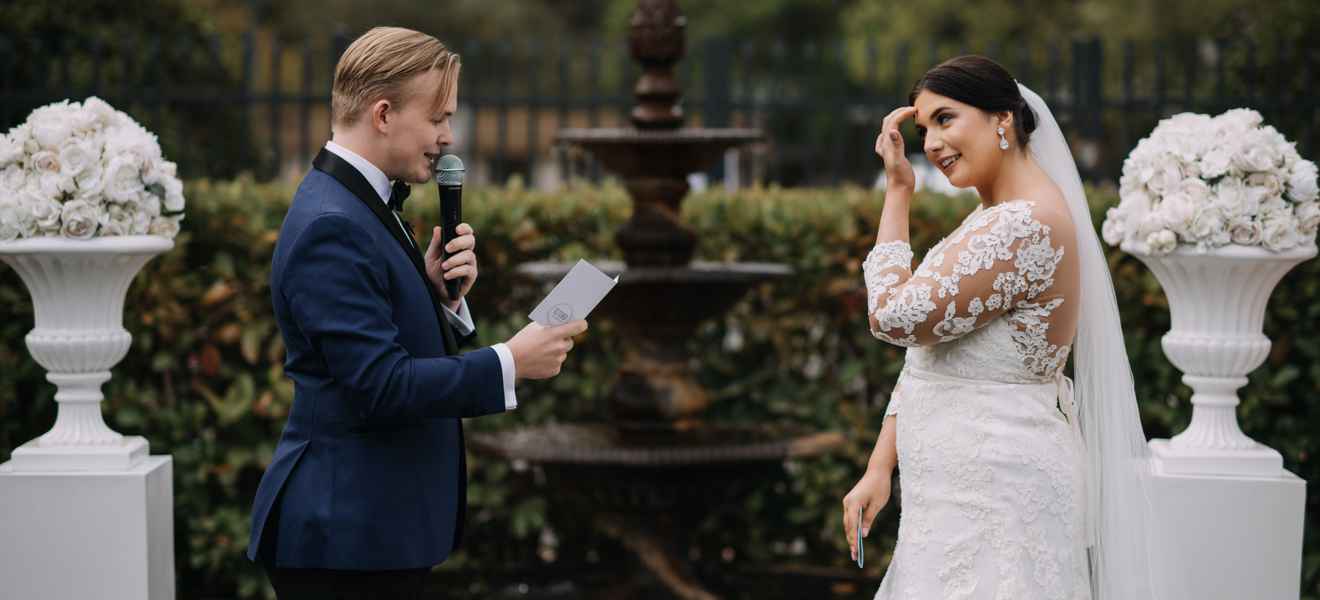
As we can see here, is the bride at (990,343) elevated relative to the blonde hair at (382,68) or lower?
lower

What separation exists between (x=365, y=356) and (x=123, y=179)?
1.75 metres

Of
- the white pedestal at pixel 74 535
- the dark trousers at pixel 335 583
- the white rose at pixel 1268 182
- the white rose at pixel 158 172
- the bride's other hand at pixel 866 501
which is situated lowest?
the white pedestal at pixel 74 535

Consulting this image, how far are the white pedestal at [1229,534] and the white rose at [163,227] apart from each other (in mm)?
2873

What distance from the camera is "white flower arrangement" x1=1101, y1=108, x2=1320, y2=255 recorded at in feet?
13.1

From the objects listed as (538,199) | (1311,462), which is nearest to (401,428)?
(538,199)

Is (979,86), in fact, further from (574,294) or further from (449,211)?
(449,211)

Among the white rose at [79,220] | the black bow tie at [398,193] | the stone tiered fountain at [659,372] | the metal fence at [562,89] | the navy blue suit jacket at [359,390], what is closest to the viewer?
the navy blue suit jacket at [359,390]

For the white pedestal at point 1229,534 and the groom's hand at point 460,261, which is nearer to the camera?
the groom's hand at point 460,261

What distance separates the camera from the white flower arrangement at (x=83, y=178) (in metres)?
3.98

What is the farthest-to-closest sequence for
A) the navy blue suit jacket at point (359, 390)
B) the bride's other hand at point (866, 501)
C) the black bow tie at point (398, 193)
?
1. the bride's other hand at point (866, 501)
2. the black bow tie at point (398, 193)
3. the navy blue suit jacket at point (359, 390)

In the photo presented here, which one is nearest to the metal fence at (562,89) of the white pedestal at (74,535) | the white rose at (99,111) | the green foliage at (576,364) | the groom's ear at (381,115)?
the green foliage at (576,364)

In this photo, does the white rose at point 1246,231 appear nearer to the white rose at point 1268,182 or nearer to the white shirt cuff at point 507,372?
the white rose at point 1268,182

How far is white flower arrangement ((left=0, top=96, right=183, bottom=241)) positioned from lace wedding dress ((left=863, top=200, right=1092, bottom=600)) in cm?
215

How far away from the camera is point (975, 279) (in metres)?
3.07
